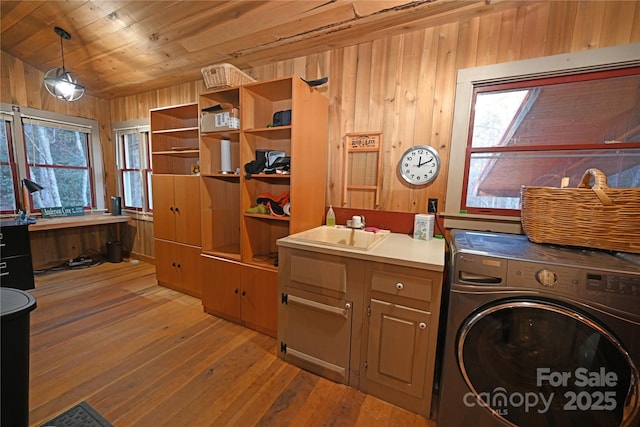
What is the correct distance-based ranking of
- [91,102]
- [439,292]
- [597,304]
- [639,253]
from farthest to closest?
1. [91,102]
2. [439,292]
3. [639,253]
4. [597,304]

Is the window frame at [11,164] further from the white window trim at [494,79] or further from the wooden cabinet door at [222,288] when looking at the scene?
the white window trim at [494,79]

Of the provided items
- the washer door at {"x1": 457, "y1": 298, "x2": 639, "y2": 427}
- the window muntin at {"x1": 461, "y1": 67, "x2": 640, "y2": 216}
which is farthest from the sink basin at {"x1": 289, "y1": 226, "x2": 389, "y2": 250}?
the washer door at {"x1": 457, "y1": 298, "x2": 639, "y2": 427}

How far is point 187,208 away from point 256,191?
96 cm

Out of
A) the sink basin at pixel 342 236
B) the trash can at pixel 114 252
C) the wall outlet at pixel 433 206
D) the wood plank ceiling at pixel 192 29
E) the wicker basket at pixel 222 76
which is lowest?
the trash can at pixel 114 252

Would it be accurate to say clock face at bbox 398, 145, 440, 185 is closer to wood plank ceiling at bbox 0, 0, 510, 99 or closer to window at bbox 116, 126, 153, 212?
wood plank ceiling at bbox 0, 0, 510, 99

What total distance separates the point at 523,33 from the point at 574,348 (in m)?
1.77

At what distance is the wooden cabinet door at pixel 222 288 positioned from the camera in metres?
2.18

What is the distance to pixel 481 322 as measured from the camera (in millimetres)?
1166

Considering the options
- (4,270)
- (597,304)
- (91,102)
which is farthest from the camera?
(91,102)

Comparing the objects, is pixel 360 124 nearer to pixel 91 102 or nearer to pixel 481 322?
pixel 481 322

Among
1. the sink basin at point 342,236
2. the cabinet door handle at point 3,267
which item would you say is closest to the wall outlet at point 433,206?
the sink basin at point 342,236

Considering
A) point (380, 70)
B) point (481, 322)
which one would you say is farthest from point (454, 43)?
point (481, 322)

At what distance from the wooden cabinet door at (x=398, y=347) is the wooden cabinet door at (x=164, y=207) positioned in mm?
2445

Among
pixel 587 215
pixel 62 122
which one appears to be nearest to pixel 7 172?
pixel 62 122
